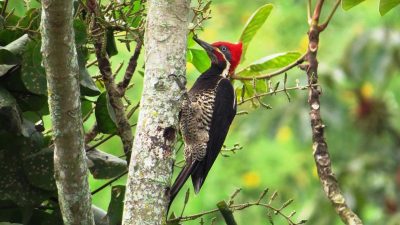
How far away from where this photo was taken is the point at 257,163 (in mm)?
7816

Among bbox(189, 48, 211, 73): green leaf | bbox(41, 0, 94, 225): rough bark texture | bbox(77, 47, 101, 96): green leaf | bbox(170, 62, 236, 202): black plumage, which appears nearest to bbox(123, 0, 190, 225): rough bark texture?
bbox(41, 0, 94, 225): rough bark texture

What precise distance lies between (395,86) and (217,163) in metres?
1.68

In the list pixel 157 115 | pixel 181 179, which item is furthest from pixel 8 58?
pixel 181 179

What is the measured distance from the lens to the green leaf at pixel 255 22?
3.28m

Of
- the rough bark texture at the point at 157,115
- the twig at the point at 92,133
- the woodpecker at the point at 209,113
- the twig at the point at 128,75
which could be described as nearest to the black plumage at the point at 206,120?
the woodpecker at the point at 209,113

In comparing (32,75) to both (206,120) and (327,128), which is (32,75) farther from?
(327,128)

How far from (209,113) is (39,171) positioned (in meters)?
1.44

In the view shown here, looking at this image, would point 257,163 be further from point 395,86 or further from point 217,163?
A: point 395,86

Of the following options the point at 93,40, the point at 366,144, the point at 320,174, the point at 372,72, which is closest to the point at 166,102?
the point at 93,40

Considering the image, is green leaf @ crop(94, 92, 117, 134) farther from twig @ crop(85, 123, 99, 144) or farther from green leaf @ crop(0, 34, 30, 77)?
green leaf @ crop(0, 34, 30, 77)

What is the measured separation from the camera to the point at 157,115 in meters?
2.16

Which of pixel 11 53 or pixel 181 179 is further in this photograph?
pixel 181 179

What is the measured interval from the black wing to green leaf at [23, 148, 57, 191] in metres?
1.00

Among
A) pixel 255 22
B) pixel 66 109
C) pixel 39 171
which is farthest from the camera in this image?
pixel 255 22
